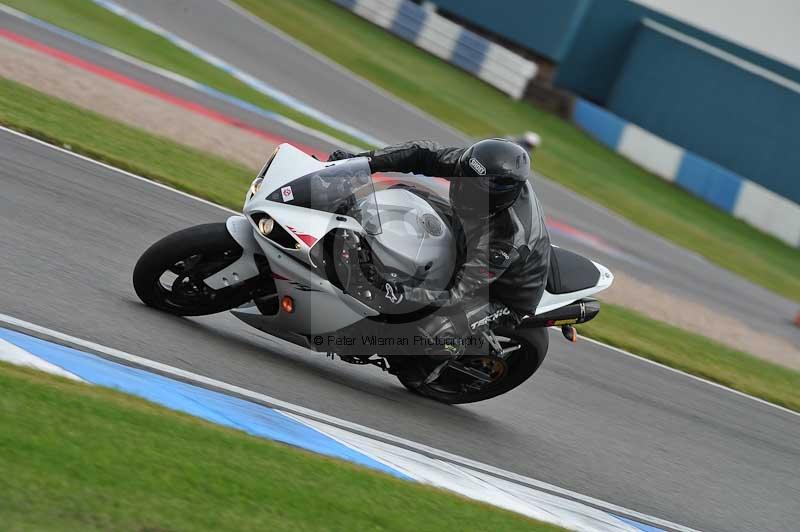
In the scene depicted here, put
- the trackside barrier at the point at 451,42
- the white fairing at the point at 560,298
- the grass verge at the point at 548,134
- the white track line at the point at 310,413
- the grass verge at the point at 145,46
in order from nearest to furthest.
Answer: the white track line at the point at 310,413, the white fairing at the point at 560,298, the grass verge at the point at 145,46, the grass verge at the point at 548,134, the trackside barrier at the point at 451,42

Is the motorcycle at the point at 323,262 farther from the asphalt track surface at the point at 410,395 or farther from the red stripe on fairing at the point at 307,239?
the asphalt track surface at the point at 410,395

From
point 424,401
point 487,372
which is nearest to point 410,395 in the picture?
point 424,401

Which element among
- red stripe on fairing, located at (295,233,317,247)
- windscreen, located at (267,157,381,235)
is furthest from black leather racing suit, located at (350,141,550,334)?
red stripe on fairing, located at (295,233,317,247)

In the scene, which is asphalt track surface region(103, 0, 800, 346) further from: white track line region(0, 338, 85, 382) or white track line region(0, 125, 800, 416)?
white track line region(0, 338, 85, 382)

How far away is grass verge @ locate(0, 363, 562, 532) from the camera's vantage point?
359cm

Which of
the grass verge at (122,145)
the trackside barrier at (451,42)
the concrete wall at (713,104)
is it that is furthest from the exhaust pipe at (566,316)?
the trackside barrier at (451,42)

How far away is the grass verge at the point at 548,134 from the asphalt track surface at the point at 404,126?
42.3 inches

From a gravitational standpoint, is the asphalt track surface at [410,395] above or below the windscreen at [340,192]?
below

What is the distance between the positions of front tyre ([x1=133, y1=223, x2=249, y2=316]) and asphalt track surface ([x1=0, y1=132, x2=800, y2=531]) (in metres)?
0.13

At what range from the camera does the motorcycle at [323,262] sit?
577 centimetres

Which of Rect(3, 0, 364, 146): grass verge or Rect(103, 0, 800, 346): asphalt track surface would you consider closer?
Rect(3, 0, 364, 146): grass verge

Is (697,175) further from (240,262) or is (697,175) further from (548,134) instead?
(240,262)

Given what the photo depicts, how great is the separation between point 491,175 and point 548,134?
19.6 m

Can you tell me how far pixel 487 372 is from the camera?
22.7 feet
